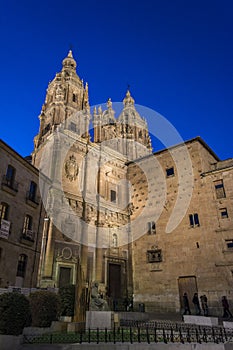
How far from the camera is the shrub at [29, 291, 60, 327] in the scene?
11.2m

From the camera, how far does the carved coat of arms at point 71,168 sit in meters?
27.9

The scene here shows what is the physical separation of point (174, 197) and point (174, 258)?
5.82m

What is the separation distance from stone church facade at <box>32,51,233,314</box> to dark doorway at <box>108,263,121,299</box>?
96 millimetres

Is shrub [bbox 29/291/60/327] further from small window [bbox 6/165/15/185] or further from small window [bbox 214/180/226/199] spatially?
small window [bbox 214/180/226/199]

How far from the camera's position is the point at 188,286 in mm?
23734

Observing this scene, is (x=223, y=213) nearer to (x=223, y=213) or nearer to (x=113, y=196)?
(x=223, y=213)

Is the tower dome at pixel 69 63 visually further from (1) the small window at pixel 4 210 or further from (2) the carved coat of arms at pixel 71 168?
(1) the small window at pixel 4 210

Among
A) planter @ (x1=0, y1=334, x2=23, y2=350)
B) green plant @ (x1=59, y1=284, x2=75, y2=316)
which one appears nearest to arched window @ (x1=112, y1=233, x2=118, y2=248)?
green plant @ (x1=59, y1=284, x2=75, y2=316)

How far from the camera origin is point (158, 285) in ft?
83.8

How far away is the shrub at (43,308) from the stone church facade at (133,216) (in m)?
9.22

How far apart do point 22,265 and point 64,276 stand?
5.26 metres

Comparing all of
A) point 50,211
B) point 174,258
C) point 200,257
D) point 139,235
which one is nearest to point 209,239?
point 200,257

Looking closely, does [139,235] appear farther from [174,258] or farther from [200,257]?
[200,257]

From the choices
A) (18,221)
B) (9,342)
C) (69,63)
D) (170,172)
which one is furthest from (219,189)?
(69,63)
